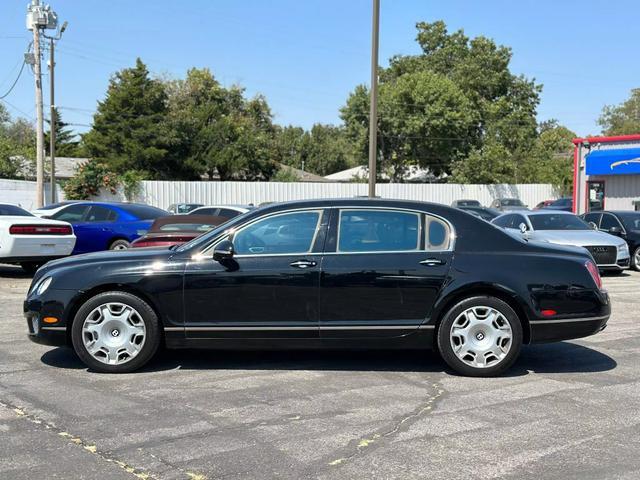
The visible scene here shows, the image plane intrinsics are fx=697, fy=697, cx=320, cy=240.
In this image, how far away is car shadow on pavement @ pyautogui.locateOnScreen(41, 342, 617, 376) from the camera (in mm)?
6465

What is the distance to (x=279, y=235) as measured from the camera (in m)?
6.20

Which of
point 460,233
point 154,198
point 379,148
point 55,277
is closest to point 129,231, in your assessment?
point 55,277

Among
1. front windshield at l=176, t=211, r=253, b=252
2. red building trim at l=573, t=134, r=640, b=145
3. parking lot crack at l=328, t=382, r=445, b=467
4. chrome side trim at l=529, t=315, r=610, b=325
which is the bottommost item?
parking lot crack at l=328, t=382, r=445, b=467

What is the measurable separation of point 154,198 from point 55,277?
2889 cm

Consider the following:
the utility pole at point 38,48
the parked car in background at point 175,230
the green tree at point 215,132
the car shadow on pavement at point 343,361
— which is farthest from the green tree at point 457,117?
the car shadow on pavement at point 343,361

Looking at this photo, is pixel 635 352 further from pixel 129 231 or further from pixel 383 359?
pixel 129 231

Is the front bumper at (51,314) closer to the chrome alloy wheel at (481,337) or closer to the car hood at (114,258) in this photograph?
the car hood at (114,258)

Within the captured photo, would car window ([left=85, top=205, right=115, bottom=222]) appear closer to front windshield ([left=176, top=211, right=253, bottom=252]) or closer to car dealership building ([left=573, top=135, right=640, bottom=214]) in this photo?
front windshield ([left=176, top=211, right=253, bottom=252])

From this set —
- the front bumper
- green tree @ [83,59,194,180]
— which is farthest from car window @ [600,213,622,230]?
green tree @ [83,59,194,180]

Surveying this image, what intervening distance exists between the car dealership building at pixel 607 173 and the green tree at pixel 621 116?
5324 cm

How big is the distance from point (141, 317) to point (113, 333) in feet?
0.99

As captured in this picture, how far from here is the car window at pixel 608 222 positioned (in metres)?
16.9

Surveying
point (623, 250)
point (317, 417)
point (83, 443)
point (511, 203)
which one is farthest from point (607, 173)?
point (83, 443)

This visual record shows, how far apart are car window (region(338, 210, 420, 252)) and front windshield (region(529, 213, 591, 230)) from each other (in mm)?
9733
